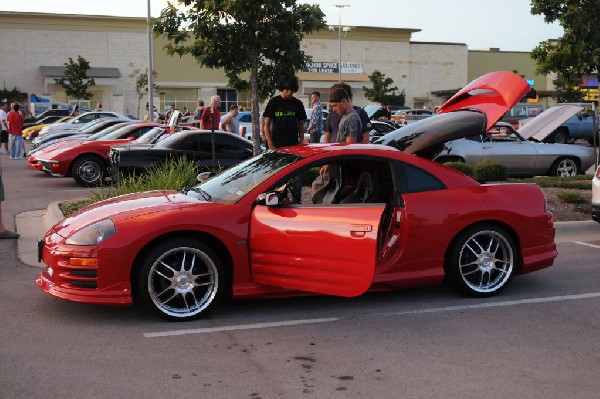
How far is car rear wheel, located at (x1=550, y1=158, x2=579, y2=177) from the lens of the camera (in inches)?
704

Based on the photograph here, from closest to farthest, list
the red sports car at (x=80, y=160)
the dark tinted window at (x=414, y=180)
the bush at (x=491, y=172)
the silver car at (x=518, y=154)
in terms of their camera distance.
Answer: the dark tinted window at (x=414, y=180) → the bush at (x=491, y=172) → the red sports car at (x=80, y=160) → the silver car at (x=518, y=154)

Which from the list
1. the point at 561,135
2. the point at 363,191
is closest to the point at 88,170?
the point at 363,191

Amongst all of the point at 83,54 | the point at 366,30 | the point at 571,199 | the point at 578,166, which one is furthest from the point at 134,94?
the point at 571,199

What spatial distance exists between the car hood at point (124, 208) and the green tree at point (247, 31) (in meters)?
7.83

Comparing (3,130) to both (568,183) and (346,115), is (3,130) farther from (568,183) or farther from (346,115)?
(568,183)

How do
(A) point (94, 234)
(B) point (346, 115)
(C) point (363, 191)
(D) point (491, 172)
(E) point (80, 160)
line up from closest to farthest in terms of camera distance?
(A) point (94, 234) → (C) point (363, 191) → (B) point (346, 115) → (D) point (491, 172) → (E) point (80, 160)

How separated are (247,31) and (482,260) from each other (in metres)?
8.77

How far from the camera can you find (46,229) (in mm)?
11227

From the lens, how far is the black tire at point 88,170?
1708 centimetres

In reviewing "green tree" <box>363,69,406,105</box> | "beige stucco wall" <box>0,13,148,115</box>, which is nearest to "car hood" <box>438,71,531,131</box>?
"green tree" <box>363,69,406,105</box>

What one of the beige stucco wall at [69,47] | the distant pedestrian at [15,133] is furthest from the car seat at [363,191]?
the beige stucco wall at [69,47]

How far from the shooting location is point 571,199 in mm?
12344

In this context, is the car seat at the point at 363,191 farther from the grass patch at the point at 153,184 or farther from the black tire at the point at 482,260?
the grass patch at the point at 153,184

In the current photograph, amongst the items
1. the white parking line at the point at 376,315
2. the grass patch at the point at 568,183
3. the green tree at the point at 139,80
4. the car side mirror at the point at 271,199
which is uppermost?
the green tree at the point at 139,80
